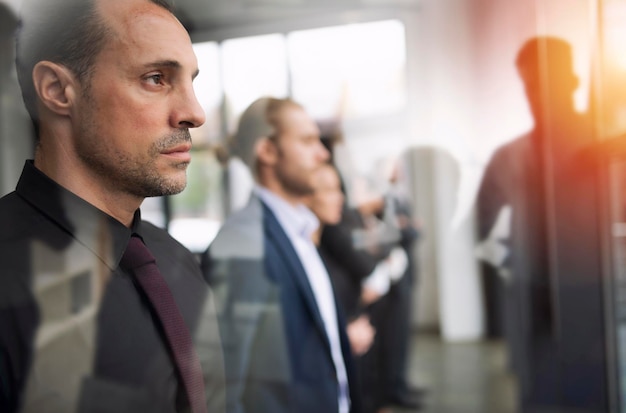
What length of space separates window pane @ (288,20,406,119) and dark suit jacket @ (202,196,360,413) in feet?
1.01

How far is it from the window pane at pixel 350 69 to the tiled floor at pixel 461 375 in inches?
24.0

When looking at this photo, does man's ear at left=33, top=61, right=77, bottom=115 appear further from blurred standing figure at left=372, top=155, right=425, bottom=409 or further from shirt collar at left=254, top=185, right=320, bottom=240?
blurred standing figure at left=372, top=155, right=425, bottom=409

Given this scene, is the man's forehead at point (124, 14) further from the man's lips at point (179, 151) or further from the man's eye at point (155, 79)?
the man's lips at point (179, 151)

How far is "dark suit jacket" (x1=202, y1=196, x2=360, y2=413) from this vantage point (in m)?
1.32

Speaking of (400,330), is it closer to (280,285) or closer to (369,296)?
(369,296)

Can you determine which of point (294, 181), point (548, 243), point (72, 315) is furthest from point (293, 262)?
point (548, 243)

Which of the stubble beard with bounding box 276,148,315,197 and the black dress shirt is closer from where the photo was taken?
the black dress shirt

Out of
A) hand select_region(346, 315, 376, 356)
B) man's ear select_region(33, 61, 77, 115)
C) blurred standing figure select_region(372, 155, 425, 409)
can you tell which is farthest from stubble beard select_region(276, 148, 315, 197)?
man's ear select_region(33, 61, 77, 115)

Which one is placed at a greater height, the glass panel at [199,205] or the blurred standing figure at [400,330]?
the glass panel at [199,205]

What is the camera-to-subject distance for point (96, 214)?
89cm

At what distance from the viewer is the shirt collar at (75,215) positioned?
2.82 feet

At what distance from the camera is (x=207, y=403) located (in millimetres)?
1098

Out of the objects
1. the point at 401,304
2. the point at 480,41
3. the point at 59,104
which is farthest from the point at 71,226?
the point at 480,41

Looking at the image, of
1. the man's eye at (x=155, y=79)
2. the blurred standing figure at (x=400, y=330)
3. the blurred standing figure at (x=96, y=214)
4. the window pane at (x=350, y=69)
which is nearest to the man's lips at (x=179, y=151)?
the blurred standing figure at (x=96, y=214)
